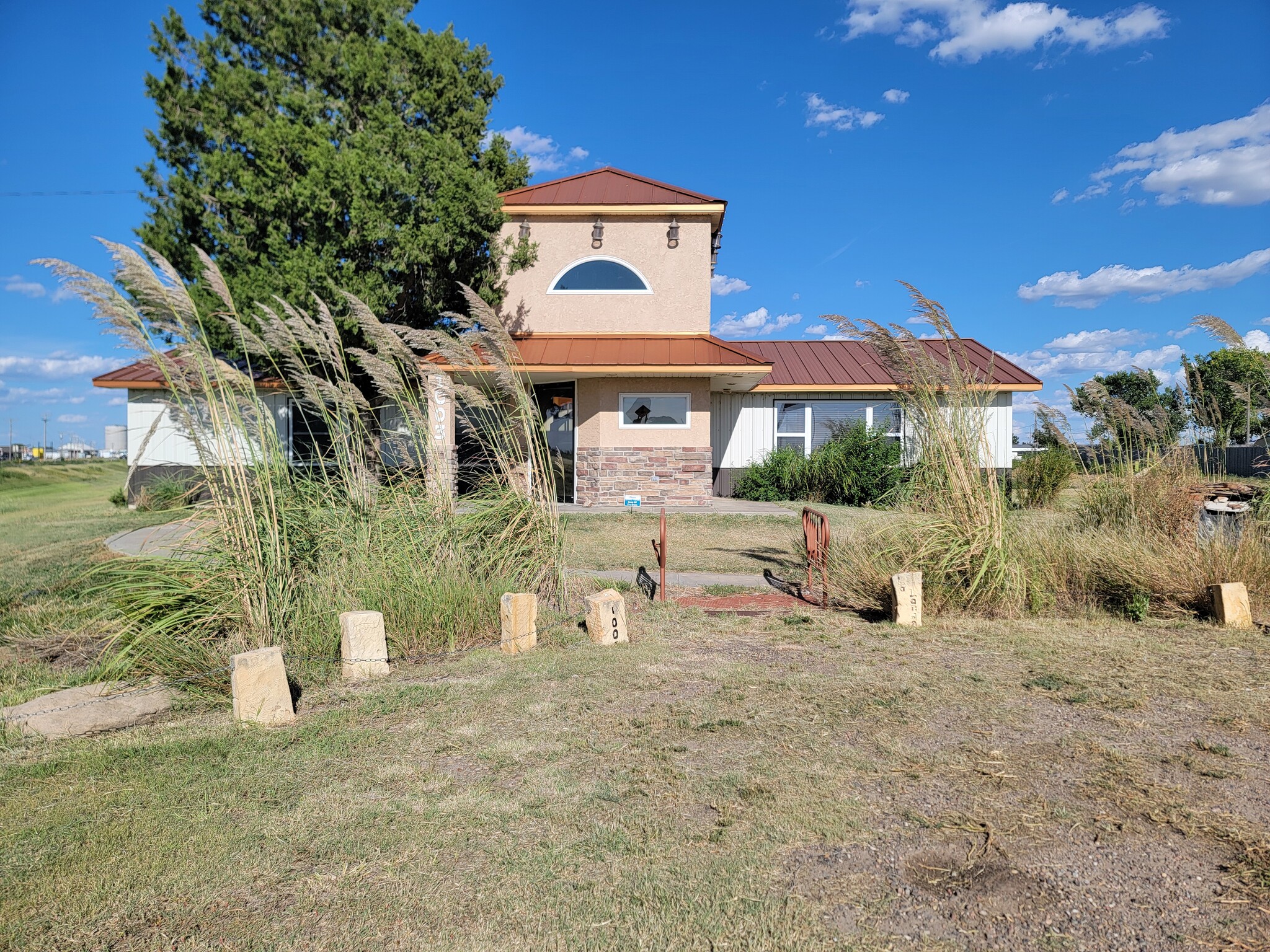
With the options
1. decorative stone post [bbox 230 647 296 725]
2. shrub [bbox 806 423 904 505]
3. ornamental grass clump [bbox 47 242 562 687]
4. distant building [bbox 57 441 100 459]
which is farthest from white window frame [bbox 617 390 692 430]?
distant building [bbox 57 441 100 459]

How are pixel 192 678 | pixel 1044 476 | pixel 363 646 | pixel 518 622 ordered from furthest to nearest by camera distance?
pixel 1044 476 → pixel 518 622 → pixel 363 646 → pixel 192 678

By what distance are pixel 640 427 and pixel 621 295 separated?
2897 millimetres

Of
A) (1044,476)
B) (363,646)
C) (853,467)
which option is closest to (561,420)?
(853,467)

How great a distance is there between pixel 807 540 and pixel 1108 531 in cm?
278

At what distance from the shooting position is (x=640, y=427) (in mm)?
15875

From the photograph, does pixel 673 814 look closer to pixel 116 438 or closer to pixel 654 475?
pixel 116 438

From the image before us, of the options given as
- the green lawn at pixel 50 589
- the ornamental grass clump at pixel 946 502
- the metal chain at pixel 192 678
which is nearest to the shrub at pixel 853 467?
the ornamental grass clump at pixel 946 502

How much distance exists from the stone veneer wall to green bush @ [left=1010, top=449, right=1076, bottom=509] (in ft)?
19.5

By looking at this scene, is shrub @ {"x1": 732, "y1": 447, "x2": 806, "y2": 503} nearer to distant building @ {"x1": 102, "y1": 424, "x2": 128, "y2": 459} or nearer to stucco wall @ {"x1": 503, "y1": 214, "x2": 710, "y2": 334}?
stucco wall @ {"x1": 503, "y1": 214, "x2": 710, "y2": 334}

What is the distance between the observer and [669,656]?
5.62 metres

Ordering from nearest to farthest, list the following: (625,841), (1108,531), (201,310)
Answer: (625,841) < (1108,531) < (201,310)

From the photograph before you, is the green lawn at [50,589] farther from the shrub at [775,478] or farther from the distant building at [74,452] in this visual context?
the distant building at [74,452]

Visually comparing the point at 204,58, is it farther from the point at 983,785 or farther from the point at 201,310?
the point at 983,785

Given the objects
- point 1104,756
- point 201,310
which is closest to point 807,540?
point 1104,756
